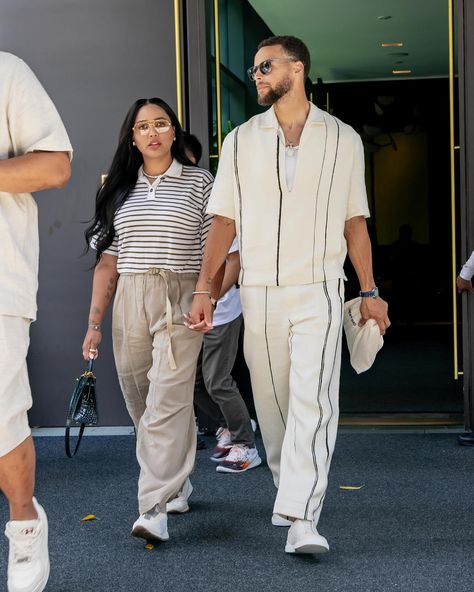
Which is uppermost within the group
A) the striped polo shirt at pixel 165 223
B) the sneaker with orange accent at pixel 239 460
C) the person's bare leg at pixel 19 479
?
the striped polo shirt at pixel 165 223

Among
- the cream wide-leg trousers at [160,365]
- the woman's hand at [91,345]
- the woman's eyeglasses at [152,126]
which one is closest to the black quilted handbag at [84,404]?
the woman's hand at [91,345]

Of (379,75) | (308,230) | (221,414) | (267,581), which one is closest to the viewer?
(267,581)

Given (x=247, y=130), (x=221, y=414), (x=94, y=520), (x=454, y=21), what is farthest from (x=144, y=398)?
(x=454, y=21)

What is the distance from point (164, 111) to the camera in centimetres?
450

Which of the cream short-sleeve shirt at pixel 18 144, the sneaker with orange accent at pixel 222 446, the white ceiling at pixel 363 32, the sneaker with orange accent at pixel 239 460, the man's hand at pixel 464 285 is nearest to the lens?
the cream short-sleeve shirt at pixel 18 144

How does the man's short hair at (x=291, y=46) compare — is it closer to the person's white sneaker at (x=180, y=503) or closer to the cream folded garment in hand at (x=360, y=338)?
the cream folded garment in hand at (x=360, y=338)

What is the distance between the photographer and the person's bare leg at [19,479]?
125 inches

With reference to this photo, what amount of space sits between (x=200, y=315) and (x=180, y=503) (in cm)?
97

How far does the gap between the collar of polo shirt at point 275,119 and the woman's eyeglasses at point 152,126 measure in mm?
500

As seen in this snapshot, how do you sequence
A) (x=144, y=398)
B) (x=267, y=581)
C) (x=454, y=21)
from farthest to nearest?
(x=454, y=21) → (x=144, y=398) → (x=267, y=581)

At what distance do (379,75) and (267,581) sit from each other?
489 inches

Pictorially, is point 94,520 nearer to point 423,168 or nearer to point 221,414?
point 221,414

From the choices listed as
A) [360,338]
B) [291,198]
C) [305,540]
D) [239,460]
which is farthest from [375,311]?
[239,460]

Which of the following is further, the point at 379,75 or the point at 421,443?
the point at 379,75
